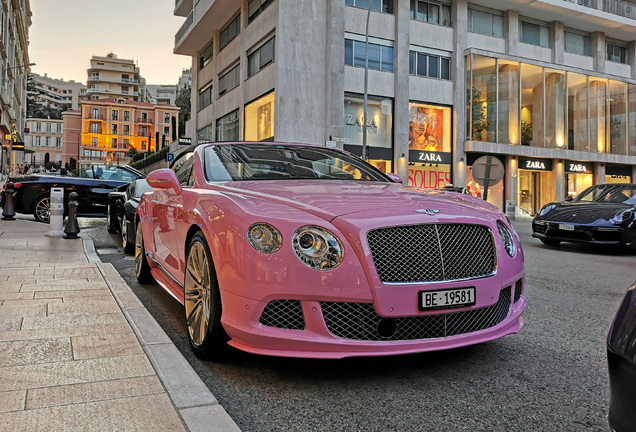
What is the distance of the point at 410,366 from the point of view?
121 inches

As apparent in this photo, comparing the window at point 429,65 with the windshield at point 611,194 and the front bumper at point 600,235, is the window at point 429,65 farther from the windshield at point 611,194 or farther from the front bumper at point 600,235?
the front bumper at point 600,235

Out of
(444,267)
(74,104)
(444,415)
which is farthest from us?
(74,104)

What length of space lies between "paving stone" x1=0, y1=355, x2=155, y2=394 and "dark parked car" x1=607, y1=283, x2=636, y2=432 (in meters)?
2.14

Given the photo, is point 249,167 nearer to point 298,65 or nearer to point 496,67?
point 298,65

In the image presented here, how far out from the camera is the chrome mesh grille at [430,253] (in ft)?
8.81

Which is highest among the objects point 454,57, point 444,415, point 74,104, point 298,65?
point 74,104

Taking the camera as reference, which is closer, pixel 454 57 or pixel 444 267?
pixel 444 267

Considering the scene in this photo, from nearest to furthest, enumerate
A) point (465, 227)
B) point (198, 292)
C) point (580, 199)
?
point (465, 227)
point (198, 292)
point (580, 199)

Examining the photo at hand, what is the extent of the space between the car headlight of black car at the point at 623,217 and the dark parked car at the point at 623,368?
899 centimetres

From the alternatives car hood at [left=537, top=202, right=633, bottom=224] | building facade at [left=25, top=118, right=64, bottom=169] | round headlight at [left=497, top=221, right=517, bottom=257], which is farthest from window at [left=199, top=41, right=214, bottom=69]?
building facade at [left=25, top=118, right=64, bottom=169]

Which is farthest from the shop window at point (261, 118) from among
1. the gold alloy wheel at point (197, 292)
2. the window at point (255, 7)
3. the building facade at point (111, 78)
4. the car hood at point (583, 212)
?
the building facade at point (111, 78)

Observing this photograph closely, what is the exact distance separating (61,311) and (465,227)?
3.14 m

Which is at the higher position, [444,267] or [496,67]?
[496,67]

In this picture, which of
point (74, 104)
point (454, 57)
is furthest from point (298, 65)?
point (74, 104)
